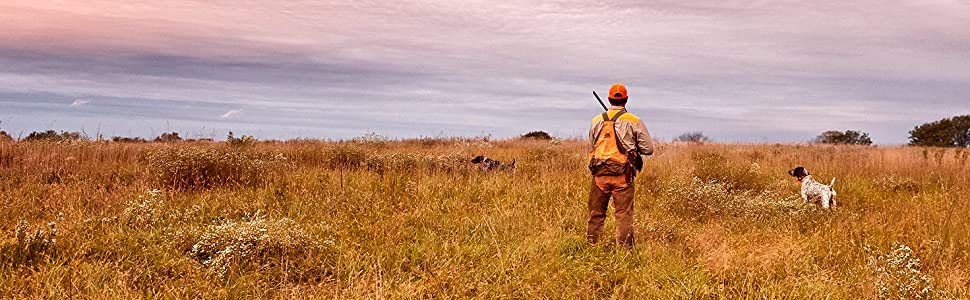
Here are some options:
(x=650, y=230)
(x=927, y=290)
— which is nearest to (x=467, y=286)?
(x=650, y=230)

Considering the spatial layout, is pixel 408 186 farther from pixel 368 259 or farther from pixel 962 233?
pixel 962 233

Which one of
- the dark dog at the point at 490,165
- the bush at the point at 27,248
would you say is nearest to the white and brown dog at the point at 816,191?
the dark dog at the point at 490,165

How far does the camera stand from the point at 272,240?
517cm

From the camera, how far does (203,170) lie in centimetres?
896

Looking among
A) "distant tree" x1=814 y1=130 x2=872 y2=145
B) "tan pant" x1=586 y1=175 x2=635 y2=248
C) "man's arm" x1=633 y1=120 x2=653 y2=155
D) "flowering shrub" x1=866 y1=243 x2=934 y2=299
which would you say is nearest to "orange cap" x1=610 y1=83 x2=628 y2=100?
"man's arm" x1=633 y1=120 x2=653 y2=155

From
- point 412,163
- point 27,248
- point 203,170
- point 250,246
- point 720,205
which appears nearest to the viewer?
point 27,248

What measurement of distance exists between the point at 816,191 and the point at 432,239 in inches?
260

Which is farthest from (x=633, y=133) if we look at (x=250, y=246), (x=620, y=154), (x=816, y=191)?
(x=816, y=191)

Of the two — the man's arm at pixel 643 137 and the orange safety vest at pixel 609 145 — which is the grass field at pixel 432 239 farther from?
the man's arm at pixel 643 137

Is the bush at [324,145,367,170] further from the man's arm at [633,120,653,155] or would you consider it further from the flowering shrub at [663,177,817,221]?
the man's arm at [633,120,653,155]

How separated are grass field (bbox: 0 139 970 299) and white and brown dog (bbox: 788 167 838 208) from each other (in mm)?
416

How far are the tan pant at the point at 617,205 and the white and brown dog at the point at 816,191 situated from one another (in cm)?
438

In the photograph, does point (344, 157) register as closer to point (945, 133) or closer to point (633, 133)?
point (633, 133)

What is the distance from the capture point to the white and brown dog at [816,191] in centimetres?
845
